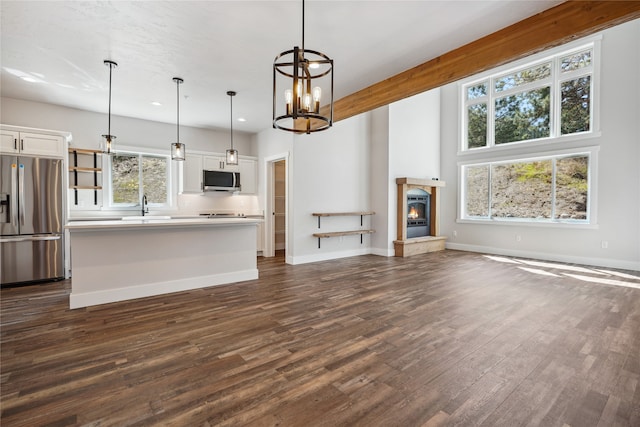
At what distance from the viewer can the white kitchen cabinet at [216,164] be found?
259 inches

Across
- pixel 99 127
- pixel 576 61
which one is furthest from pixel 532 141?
pixel 99 127

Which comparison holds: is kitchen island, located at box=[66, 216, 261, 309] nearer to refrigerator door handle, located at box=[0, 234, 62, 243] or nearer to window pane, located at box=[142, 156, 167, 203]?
refrigerator door handle, located at box=[0, 234, 62, 243]

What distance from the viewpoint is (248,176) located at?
7.09 metres

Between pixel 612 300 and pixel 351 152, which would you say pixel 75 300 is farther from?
pixel 612 300

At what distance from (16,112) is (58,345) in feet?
15.2

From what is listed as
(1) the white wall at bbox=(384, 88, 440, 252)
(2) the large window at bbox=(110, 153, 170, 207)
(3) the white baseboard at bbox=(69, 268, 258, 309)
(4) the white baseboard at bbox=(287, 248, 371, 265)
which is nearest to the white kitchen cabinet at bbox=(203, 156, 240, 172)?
(2) the large window at bbox=(110, 153, 170, 207)

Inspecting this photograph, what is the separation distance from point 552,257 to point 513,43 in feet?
16.2

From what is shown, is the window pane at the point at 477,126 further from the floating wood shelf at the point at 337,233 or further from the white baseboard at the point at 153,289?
the white baseboard at the point at 153,289

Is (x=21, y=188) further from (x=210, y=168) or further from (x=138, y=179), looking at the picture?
(x=210, y=168)

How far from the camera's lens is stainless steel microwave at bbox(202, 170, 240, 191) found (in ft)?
20.9

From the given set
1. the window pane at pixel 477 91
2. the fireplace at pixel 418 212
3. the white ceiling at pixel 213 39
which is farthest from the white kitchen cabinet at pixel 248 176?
the window pane at pixel 477 91

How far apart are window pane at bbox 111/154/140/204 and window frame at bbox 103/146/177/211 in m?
0.07

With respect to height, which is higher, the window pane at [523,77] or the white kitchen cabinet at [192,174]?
the window pane at [523,77]

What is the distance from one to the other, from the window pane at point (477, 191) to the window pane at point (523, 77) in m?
1.87
